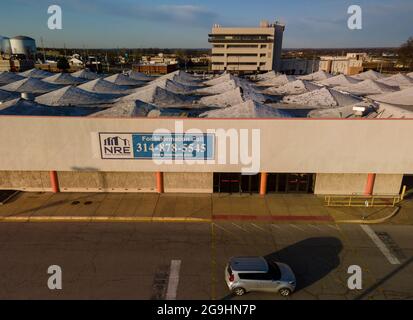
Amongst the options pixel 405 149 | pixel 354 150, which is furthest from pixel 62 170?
pixel 405 149

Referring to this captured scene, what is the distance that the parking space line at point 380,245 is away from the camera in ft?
49.4

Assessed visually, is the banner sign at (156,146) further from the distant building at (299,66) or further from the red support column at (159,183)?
the distant building at (299,66)

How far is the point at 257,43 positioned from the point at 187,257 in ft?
357

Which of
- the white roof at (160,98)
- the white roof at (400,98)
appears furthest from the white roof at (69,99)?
the white roof at (400,98)

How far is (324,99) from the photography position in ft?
113

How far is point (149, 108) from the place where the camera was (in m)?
26.6

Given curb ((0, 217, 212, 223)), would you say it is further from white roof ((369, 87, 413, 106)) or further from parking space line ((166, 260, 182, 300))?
white roof ((369, 87, 413, 106))

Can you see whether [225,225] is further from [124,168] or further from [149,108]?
[149,108]

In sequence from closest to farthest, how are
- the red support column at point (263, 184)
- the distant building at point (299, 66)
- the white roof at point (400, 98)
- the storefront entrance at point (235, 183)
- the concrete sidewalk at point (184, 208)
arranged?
the concrete sidewalk at point (184, 208) < the red support column at point (263, 184) < the storefront entrance at point (235, 183) < the white roof at point (400, 98) < the distant building at point (299, 66)

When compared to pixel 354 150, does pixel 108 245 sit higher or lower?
lower

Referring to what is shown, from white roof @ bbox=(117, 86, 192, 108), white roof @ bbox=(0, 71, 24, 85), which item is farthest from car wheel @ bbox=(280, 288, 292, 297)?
white roof @ bbox=(0, 71, 24, 85)

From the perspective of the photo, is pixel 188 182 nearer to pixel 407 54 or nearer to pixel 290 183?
pixel 290 183

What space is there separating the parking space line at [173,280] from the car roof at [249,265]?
2.50 metres
